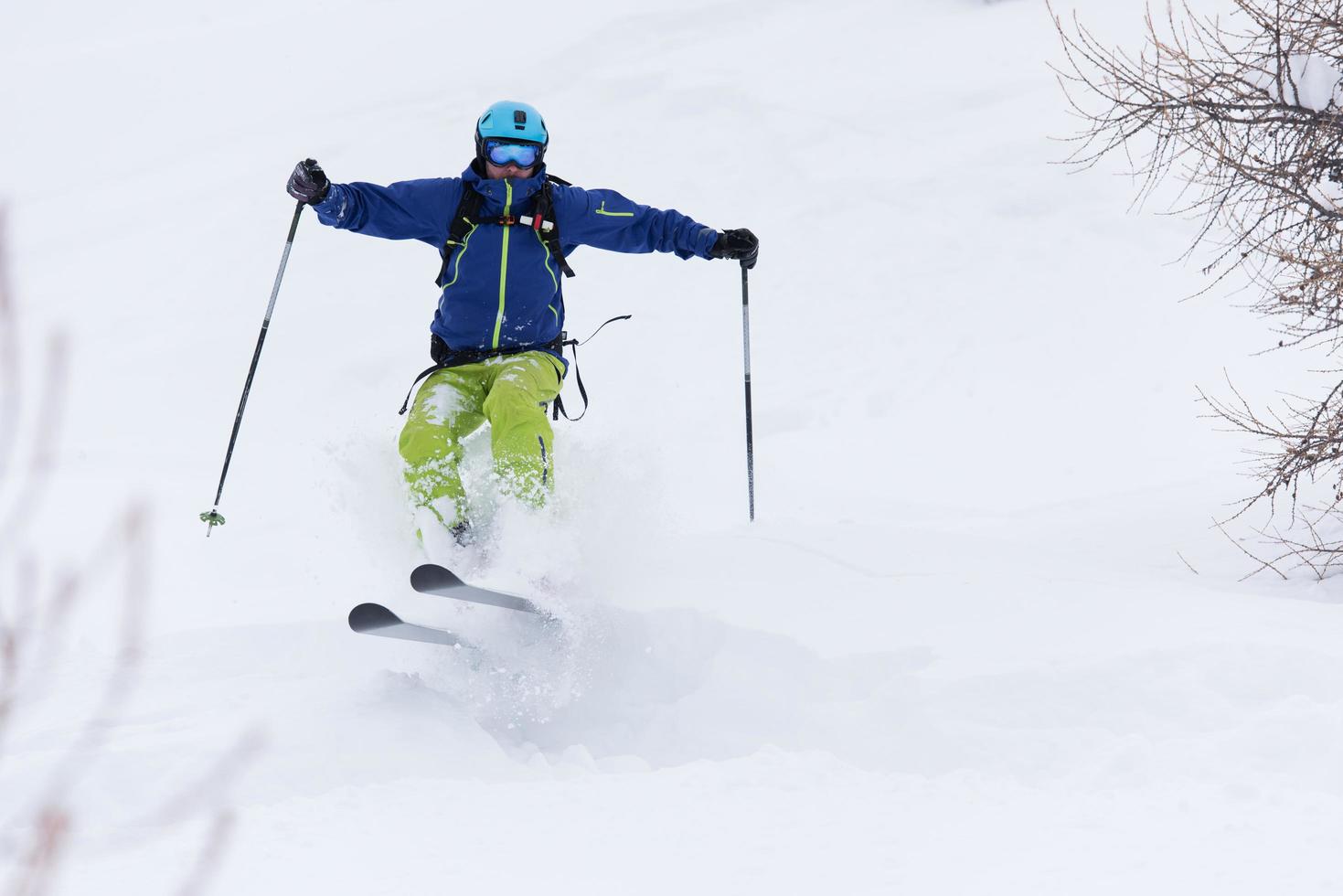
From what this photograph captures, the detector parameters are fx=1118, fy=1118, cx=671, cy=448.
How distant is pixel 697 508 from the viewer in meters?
8.32

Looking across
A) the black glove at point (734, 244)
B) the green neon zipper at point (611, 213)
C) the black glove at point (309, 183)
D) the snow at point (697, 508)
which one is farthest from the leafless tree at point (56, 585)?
the black glove at point (734, 244)

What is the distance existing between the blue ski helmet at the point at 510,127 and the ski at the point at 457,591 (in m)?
2.07

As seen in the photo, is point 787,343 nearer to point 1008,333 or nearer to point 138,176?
point 1008,333

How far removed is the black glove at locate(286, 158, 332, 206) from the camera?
16.3ft

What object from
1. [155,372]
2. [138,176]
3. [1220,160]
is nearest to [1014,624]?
[1220,160]

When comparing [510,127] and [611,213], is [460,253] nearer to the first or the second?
[510,127]

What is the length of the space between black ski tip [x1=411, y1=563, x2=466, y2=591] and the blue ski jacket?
4.70ft

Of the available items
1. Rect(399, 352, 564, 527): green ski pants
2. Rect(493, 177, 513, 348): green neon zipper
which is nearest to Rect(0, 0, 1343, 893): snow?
Rect(399, 352, 564, 527): green ski pants

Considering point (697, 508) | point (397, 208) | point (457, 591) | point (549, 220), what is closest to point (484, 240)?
point (549, 220)

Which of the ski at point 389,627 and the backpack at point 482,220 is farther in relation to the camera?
the backpack at point 482,220

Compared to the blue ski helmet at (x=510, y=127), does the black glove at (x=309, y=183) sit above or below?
below

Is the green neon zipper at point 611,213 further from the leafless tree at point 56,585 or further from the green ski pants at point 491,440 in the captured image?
the leafless tree at point 56,585

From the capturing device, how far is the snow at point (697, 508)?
3.42 m

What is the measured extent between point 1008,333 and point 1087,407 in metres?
1.47
